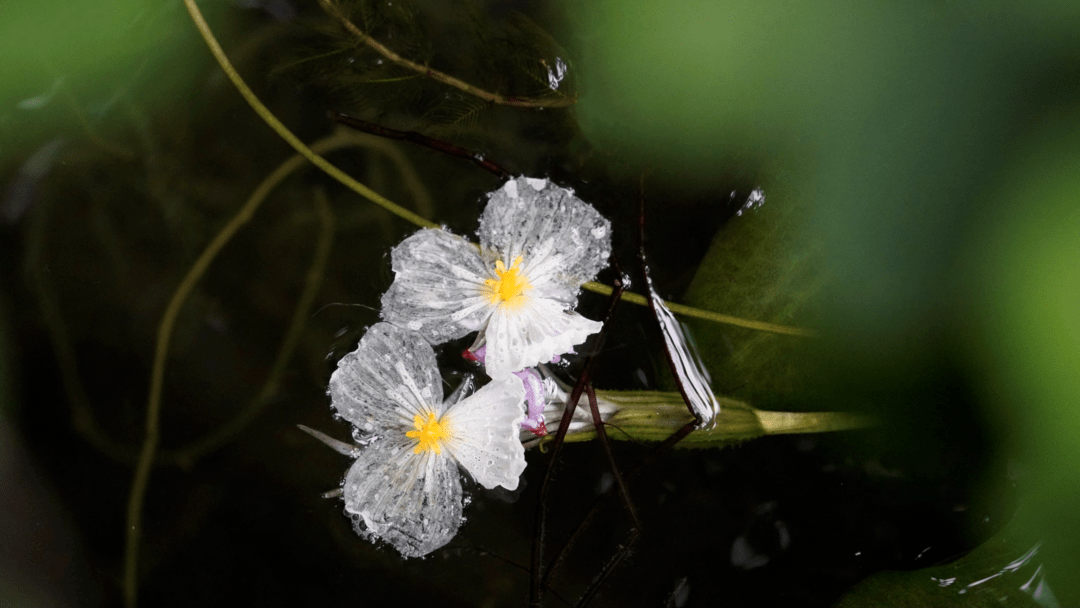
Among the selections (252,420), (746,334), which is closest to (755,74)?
(746,334)

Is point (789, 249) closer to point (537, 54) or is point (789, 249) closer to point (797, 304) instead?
point (797, 304)

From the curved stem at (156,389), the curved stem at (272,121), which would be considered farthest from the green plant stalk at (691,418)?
the curved stem at (156,389)

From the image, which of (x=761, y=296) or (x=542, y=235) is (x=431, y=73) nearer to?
(x=542, y=235)

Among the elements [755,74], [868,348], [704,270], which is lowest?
[868,348]

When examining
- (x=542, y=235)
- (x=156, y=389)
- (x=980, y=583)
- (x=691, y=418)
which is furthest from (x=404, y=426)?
(x=980, y=583)

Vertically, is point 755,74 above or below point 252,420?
above

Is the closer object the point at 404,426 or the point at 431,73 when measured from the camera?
the point at 404,426
